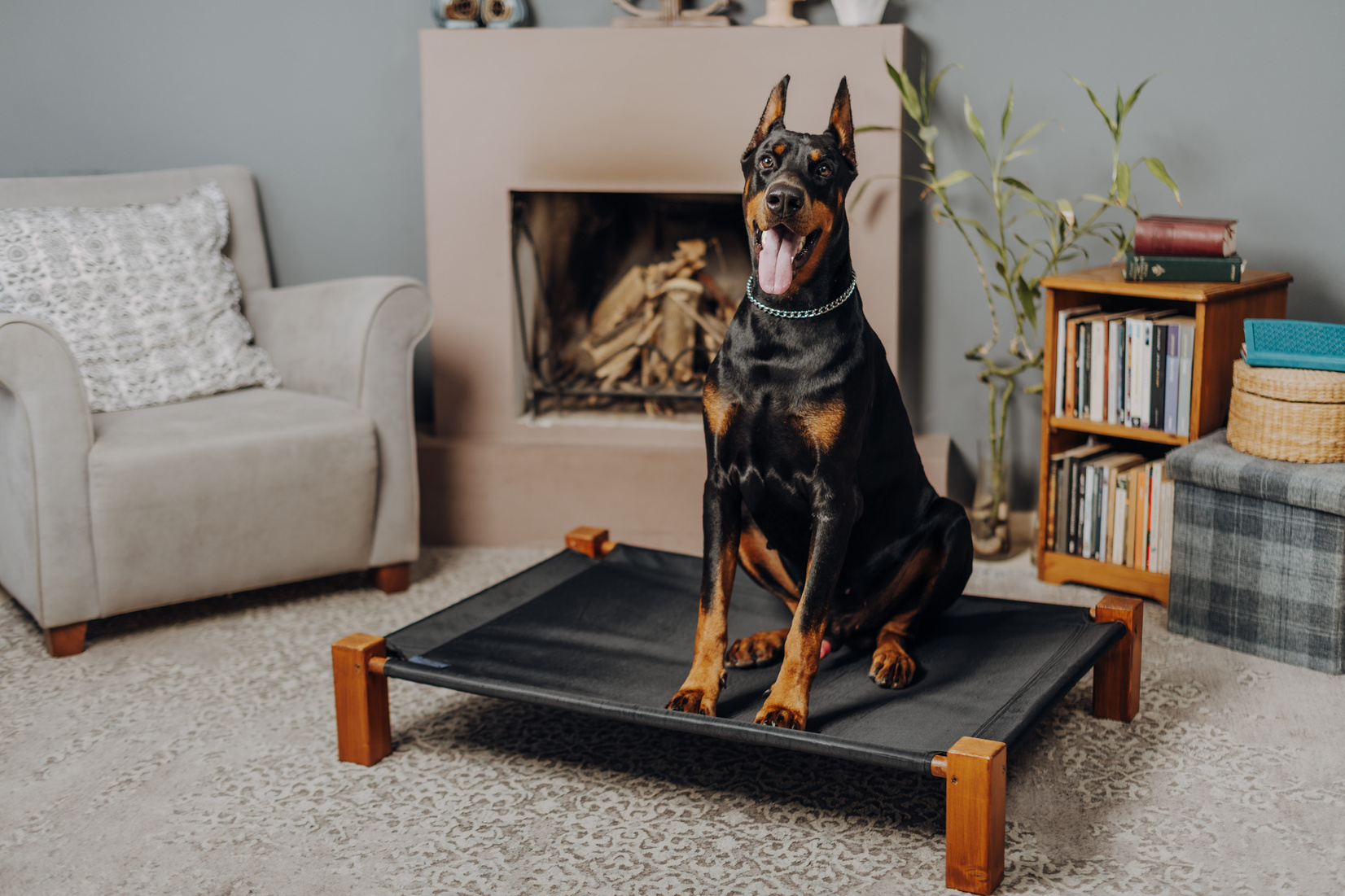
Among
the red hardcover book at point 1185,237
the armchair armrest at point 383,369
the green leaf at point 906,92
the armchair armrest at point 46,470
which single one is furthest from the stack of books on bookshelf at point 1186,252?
the armchair armrest at point 46,470

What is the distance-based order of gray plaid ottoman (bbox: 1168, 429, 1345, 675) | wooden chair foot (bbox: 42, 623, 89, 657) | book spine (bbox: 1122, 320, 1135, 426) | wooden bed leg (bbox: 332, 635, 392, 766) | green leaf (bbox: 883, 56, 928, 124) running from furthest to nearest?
green leaf (bbox: 883, 56, 928, 124)
book spine (bbox: 1122, 320, 1135, 426)
wooden chair foot (bbox: 42, 623, 89, 657)
gray plaid ottoman (bbox: 1168, 429, 1345, 675)
wooden bed leg (bbox: 332, 635, 392, 766)

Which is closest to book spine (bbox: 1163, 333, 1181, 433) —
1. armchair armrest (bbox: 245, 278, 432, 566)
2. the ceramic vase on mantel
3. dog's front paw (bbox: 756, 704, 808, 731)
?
the ceramic vase on mantel

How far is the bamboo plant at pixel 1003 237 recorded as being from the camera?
2.79 m

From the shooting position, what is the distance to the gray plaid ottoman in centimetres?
220

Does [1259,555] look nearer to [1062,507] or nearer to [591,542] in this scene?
[1062,507]

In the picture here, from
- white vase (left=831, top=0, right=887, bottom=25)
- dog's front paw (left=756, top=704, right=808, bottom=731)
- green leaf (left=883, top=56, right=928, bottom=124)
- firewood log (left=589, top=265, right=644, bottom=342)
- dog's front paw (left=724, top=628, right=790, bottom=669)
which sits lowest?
dog's front paw (left=724, top=628, right=790, bottom=669)

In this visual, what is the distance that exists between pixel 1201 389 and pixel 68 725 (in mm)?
2341

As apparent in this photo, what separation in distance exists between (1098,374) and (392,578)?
172 centimetres

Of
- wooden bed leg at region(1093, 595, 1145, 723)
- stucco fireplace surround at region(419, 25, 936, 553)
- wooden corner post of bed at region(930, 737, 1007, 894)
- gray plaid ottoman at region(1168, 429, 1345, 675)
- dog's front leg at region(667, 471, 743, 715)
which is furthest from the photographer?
stucco fireplace surround at region(419, 25, 936, 553)

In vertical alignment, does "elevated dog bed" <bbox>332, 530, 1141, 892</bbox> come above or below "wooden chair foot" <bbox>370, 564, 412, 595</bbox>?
above

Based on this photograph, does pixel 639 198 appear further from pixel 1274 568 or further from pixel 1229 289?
pixel 1274 568

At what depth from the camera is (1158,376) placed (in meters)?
2.56

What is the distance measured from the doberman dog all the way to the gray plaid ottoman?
0.87 m

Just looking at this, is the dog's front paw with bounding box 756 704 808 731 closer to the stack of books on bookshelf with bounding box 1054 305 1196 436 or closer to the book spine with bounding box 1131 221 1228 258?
the stack of books on bookshelf with bounding box 1054 305 1196 436
